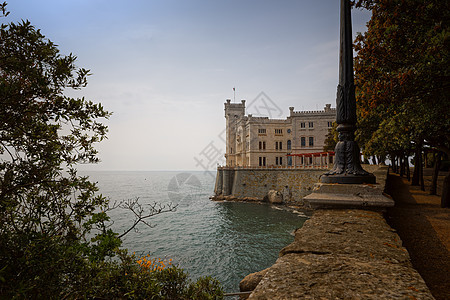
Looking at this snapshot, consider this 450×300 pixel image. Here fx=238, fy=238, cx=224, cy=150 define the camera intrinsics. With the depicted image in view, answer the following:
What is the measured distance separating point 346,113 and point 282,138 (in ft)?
146

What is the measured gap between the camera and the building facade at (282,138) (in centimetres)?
4438

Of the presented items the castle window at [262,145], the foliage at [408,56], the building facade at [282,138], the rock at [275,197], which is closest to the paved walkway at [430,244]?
the foliage at [408,56]

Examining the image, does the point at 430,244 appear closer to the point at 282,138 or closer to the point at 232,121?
the point at 282,138

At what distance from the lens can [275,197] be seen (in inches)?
1455

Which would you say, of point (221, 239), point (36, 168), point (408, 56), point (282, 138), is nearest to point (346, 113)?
point (408, 56)

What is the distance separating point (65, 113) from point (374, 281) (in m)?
4.04

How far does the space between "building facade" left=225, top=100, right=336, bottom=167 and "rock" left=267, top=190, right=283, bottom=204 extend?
6.03 metres

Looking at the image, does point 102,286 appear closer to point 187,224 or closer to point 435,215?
point 435,215

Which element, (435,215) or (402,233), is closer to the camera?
(402,233)

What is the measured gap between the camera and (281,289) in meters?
1.70

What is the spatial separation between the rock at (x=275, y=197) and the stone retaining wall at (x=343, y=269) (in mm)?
34578

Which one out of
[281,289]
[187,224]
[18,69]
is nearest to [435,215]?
[281,289]

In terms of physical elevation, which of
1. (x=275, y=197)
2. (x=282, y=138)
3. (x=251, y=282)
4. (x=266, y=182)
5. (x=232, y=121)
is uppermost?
(x=232, y=121)

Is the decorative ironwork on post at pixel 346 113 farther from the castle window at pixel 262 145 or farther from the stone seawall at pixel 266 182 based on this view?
the castle window at pixel 262 145
